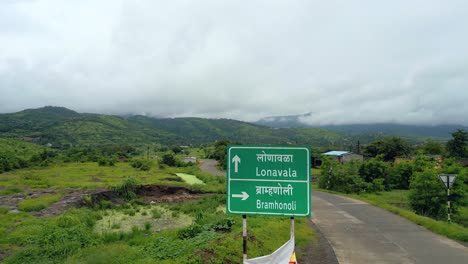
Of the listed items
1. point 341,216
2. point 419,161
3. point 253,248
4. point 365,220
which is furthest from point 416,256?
point 419,161

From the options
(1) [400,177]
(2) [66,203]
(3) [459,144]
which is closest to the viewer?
(2) [66,203]

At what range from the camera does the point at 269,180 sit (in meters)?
5.35

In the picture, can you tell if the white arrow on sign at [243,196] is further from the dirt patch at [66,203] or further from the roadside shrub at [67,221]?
the dirt patch at [66,203]

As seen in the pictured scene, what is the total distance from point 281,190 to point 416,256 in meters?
6.78

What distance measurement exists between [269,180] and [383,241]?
8232 millimetres

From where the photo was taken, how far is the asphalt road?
935 cm

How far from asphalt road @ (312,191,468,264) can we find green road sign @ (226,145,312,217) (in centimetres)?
496

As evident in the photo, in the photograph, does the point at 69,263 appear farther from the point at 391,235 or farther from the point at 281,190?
the point at 391,235

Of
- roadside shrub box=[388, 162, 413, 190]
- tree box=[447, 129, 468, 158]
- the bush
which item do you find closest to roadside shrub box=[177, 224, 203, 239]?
the bush

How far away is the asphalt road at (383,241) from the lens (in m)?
→ 9.35

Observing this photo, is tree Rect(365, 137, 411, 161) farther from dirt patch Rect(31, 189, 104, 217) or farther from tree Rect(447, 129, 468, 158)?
dirt patch Rect(31, 189, 104, 217)

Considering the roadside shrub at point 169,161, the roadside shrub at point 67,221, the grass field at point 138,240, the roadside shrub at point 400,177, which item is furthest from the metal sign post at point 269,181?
the roadside shrub at point 169,161

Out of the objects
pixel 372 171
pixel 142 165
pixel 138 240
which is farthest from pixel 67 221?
pixel 372 171

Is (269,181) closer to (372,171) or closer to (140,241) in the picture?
(140,241)
